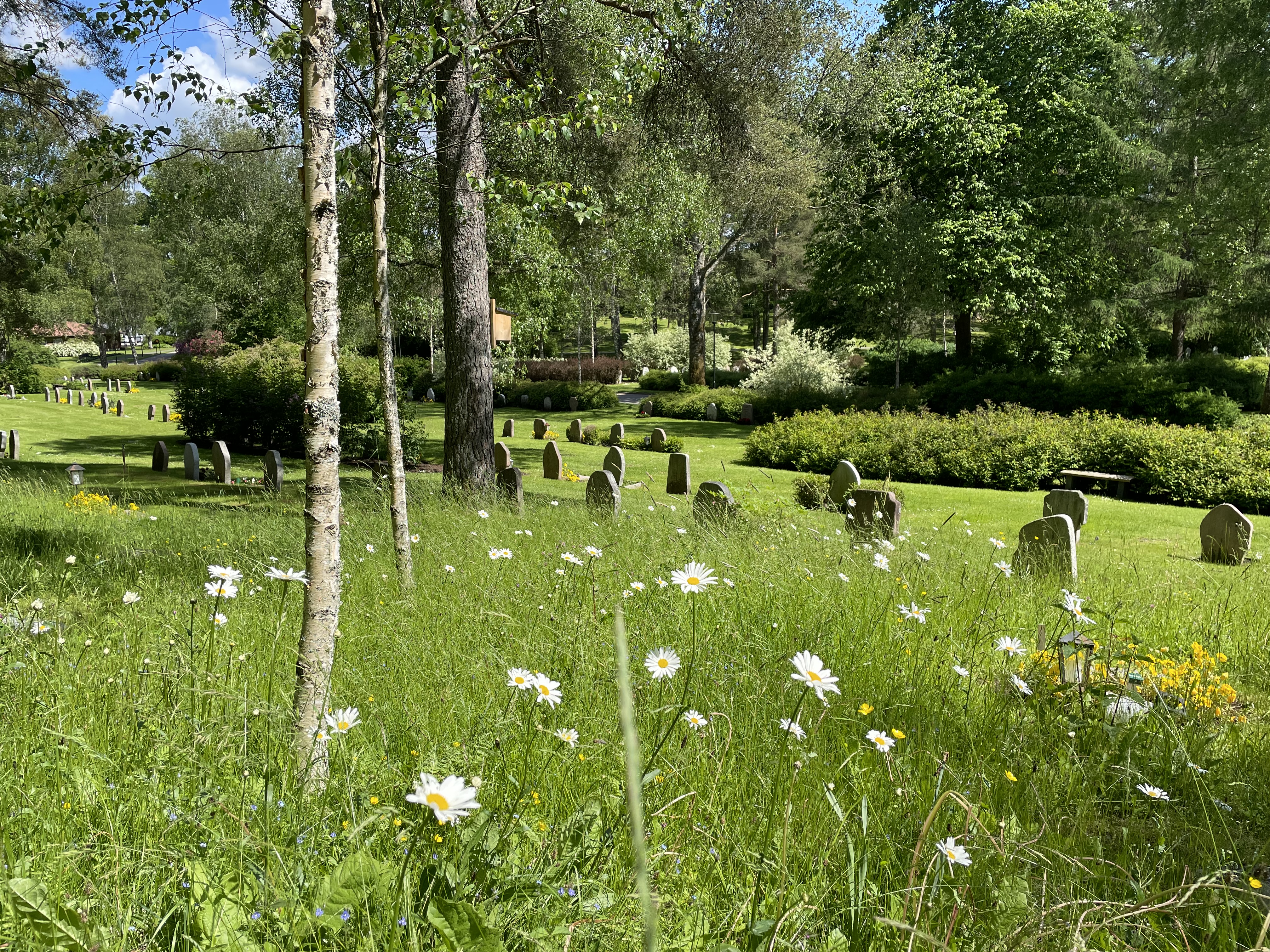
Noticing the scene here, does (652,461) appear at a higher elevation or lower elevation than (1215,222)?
lower

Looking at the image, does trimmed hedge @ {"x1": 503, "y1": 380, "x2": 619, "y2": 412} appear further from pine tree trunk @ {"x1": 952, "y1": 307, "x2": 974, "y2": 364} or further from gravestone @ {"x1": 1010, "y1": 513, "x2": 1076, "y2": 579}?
gravestone @ {"x1": 1010, "y1": 513, "x2": 1076, "y2": 579}

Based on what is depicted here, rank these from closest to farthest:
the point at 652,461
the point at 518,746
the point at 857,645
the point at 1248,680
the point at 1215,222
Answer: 1. the point at 518,746
2. the point at 857,645
3. the point at 1248,680
4. the point at 652,461
5. the point at 1215,222

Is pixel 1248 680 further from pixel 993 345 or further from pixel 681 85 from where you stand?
pixel 993 345

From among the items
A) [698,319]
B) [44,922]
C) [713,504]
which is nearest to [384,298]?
[713,504]

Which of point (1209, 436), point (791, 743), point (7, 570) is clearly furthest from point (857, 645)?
point (1209, 436)

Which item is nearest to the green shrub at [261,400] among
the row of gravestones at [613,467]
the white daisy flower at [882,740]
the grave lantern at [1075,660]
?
the row of gravestones at [613,467]

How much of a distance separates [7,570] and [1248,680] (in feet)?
25.1

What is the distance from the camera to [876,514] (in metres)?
6.39

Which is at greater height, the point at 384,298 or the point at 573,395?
the point at 384,298

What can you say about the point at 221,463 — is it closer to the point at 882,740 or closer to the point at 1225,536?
the point at 882,740

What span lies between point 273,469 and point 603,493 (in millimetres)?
5925

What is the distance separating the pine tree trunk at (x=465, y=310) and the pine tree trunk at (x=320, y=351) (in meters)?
6.33

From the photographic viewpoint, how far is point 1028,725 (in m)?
3.00

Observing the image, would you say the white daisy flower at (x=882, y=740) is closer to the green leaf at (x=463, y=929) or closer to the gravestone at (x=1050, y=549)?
the green leaf at (x=463, y=929)
